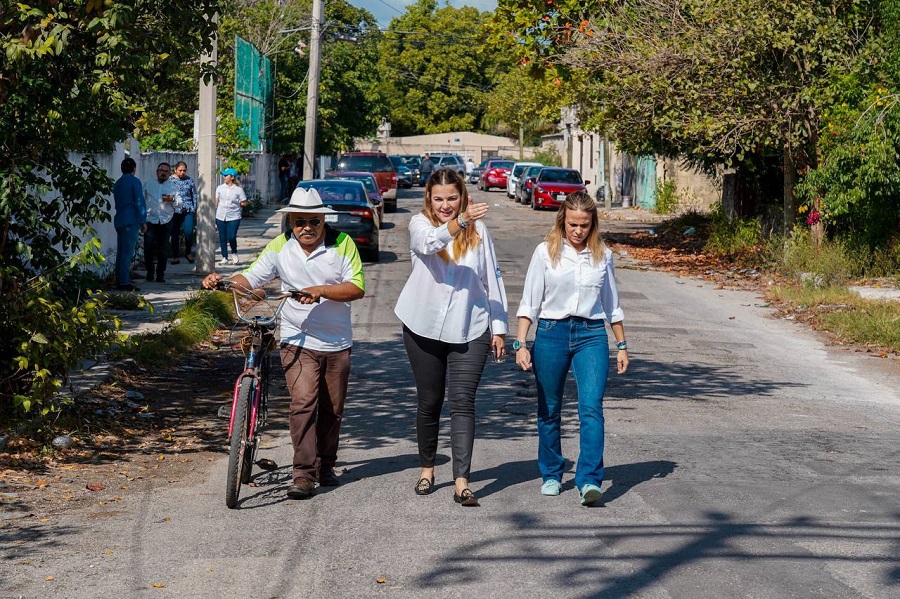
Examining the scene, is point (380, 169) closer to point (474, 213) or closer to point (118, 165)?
point (118, 165)

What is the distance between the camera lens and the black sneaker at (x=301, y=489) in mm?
6867

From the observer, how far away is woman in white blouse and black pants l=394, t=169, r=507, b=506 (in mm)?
6637

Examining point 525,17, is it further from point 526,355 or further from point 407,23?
point 407,23

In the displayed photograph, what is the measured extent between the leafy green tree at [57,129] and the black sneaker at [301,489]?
192 centimetres

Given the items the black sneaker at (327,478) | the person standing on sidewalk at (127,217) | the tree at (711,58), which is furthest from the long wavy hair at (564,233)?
the tree at (711,58)

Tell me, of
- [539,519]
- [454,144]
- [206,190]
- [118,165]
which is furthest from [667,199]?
[454,144]

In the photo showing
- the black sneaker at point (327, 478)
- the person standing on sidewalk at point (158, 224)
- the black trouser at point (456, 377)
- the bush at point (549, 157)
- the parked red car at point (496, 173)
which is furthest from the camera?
the bush at point (549, 157)

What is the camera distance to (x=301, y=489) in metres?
6.87

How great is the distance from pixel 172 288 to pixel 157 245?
1.12 meters

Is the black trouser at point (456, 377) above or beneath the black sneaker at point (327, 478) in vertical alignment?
above

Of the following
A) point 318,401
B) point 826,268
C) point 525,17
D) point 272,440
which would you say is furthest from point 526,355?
point 525,17

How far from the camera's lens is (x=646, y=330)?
595 inches

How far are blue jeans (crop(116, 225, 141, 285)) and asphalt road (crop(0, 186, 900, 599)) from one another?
657 cm

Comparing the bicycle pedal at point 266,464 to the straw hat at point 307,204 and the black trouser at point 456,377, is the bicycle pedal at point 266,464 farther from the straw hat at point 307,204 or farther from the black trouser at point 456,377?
the straw hat at point 307,204
